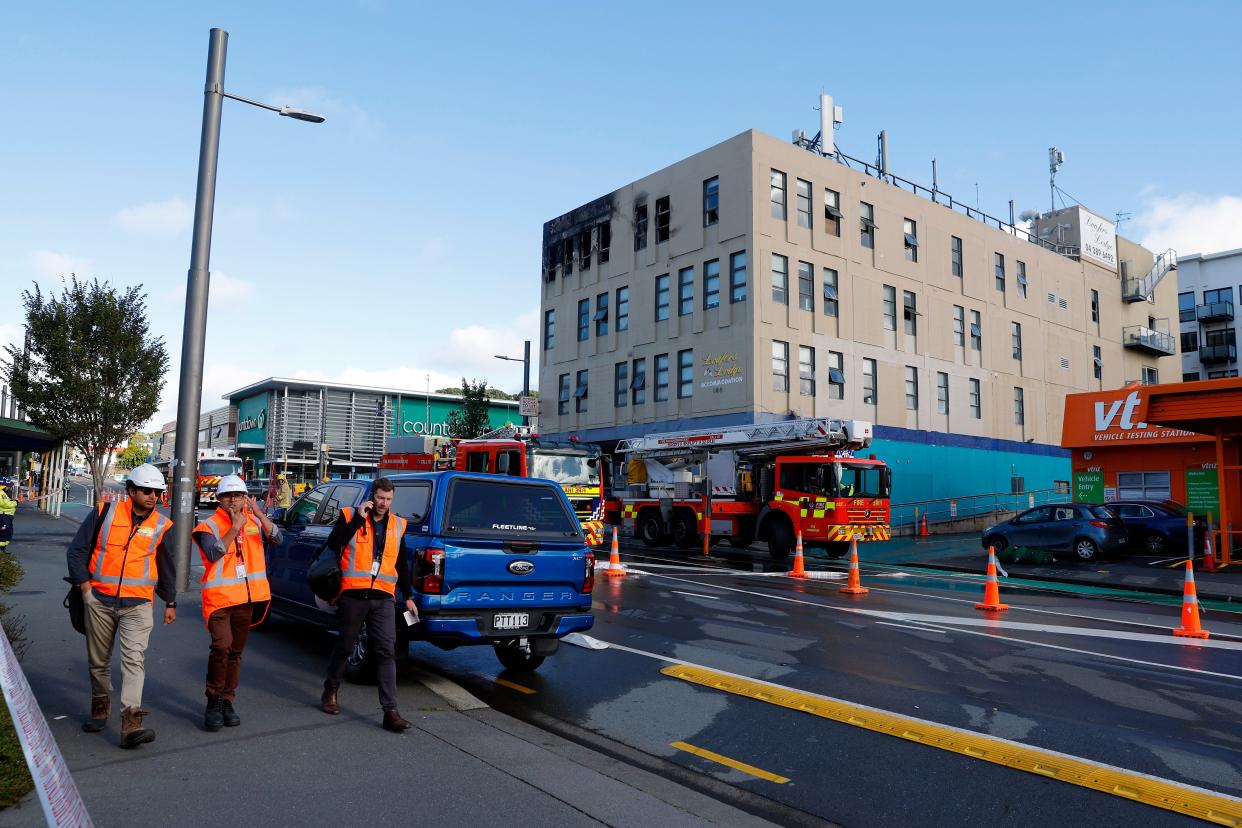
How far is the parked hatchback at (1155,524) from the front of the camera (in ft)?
75.7

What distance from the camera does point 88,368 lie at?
2158 cm

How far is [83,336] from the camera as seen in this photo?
2141 cm

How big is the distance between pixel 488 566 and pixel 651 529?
18809 mm

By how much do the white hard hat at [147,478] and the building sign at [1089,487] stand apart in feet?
91.2

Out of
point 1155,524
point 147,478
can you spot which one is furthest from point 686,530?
point 147,478

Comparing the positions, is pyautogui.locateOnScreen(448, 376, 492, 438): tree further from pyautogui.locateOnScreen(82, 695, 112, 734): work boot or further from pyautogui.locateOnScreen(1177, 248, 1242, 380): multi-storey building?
pyautogui.locateOnScreen(1177, 248, 1242, 380): multi-storey building

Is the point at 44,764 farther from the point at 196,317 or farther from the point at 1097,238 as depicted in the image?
the point at 1097,238

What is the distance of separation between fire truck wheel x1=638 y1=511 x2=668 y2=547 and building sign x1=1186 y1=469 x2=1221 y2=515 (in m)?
14.6

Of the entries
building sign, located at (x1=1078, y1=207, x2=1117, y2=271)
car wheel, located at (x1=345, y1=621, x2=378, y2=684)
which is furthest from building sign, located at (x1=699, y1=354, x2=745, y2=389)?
building sign, located at (x1=1078, y1=207, x2=1117, y2=271)

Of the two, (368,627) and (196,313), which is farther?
(196,313)

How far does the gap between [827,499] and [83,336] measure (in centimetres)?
1776

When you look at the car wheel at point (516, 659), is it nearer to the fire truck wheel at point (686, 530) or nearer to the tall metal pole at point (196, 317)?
the tall metal pole at point (196, 317)

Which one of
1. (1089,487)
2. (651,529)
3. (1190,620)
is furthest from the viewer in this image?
(1089,487)

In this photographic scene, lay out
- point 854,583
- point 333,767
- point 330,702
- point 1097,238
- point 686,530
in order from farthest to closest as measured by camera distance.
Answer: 1. point 1097,238
2. point 686,530
3. point 854,583
4. point 330,702
5. point 333,767
